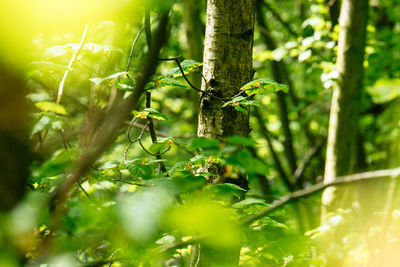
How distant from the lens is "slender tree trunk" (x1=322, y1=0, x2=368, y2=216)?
2.79m

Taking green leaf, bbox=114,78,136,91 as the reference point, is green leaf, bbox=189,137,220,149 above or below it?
below

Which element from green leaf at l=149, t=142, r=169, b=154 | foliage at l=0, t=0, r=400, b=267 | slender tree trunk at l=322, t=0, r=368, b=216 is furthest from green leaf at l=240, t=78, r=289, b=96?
slender tree trunk at l=322, t=0, r=368, b=216

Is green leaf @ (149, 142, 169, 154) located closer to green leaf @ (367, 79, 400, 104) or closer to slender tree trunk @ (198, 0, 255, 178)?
slender tree trunk @ (198, 0, 255, 178)

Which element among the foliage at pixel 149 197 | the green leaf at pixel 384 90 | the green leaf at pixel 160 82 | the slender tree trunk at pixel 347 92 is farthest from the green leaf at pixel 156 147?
the slender tree trunk at pixel 347 92

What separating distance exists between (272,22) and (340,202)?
18.1 ft

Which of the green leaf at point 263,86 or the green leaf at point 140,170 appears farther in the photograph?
the green leaf at point 263,86

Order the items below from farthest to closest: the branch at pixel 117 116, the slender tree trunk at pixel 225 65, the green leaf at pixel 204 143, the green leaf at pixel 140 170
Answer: the slender tree trunk at pixel 225 65, the green leaf at pixel 140 170, the green leaf at pixel 204 143, the branch at pixel 117 116

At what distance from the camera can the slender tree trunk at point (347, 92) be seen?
279 centimetres

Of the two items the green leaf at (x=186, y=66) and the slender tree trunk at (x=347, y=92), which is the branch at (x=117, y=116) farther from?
the slender tree trunk at (x=347, y=92)

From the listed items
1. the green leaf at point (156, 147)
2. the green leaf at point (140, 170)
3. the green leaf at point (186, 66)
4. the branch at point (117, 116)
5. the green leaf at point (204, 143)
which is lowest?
the green leaf at point (140, 170)

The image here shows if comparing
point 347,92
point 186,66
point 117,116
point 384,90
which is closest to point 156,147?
point 186,66

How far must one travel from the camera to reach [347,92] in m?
2.87

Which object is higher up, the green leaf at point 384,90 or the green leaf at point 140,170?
the green leaf at point 384,90

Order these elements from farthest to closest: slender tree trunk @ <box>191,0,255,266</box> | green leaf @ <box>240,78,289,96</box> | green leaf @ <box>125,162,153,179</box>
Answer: slender tree trunk @ <box>191,0,255,266</box> → green leaf @ <box>240,78,289,96</box> → green leaf @ <box>125,162,153,179</box>
